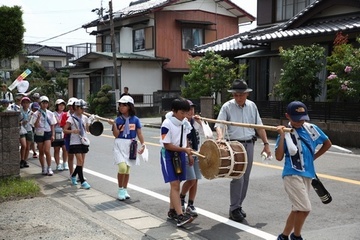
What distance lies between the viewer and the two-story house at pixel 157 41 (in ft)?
107

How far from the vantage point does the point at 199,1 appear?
112 feet

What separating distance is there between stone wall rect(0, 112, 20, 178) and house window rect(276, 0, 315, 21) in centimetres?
1798

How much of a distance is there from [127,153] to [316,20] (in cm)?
1419

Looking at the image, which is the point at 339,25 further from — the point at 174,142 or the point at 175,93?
the point at 175,93

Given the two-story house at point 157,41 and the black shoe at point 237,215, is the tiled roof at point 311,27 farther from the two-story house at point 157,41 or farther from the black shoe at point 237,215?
the two-story house at point 157,41

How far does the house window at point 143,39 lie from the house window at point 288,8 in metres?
12.3

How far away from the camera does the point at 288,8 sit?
22844 millimetres

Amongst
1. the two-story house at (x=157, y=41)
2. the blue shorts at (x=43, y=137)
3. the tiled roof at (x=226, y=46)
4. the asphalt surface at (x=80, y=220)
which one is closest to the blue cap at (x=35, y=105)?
the blue shorts at (x=43, y=137)

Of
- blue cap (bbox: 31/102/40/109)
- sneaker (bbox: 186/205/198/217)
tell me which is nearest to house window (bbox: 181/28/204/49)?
blue cap (bbox: 31/102/40/109)

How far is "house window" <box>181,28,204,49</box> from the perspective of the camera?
1346 inches

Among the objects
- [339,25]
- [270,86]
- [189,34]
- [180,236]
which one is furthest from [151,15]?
[180,236]

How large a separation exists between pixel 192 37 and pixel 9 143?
27800 mm

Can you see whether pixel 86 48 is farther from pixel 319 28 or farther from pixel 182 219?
pixel 182 219

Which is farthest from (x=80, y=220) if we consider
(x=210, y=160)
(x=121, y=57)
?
(x=121, y=57)
